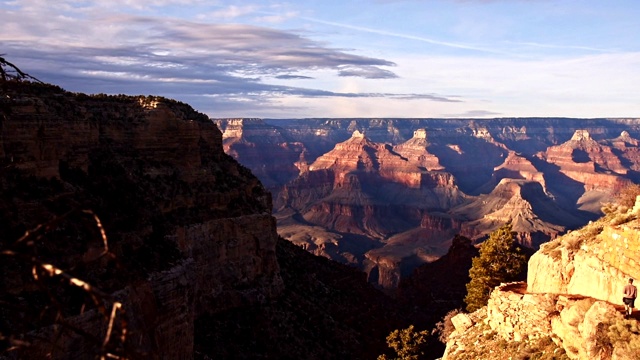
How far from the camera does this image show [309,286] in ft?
189

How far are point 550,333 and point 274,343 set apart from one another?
25646 millimetres

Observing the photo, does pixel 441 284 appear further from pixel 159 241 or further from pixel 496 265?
pixel 159 241

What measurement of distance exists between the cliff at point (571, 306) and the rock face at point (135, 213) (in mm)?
14059

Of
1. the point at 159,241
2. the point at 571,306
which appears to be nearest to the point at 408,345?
the point at 159,241

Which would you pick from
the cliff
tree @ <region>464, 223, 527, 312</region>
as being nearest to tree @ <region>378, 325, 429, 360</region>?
tree @ <region>464, 223, 527, 312</region>

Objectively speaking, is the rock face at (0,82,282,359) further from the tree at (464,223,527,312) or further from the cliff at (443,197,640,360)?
the tree at (464,223,527,312)

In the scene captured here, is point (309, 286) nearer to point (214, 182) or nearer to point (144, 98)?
point (214, 182)

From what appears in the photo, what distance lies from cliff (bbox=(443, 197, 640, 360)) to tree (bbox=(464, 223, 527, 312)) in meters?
14.8

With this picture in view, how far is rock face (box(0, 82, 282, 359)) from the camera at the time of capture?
2544 cm

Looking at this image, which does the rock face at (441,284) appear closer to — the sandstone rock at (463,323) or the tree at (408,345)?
the tree at (408,345)

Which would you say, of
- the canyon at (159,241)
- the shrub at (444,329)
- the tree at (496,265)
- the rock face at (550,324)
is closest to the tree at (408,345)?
the canyon at (159,241)

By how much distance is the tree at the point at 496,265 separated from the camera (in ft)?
143

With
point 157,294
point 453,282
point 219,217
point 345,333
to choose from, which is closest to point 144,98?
point 219,217

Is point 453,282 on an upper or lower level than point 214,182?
lower
